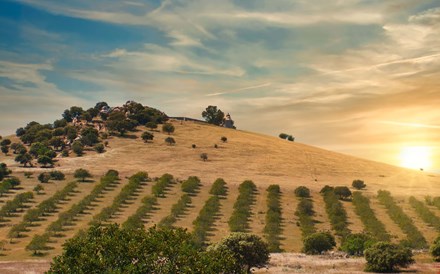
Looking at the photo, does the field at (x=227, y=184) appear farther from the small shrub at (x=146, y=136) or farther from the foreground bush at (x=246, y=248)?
the foreground bush at (x=246, y=248)

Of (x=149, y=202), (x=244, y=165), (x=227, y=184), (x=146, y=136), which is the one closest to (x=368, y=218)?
(x=227, y=184)

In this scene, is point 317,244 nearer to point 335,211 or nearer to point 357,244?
point 357,244

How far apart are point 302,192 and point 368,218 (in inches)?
959

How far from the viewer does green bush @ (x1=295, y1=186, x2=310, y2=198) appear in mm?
130875

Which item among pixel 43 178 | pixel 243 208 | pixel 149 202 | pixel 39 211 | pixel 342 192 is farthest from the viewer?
pixel 43 178

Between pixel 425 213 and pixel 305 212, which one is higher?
pixel 425 213

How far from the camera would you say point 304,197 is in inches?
5133

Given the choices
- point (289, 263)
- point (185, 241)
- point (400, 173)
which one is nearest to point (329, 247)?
point (289, 263)

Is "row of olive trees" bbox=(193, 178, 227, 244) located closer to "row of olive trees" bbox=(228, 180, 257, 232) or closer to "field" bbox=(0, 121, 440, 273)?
"field" bbox=(0, 121, 440, 273)

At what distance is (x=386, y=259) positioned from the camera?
67.0 m

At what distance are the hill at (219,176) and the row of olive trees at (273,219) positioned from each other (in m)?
1.48

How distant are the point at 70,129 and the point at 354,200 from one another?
120 meters

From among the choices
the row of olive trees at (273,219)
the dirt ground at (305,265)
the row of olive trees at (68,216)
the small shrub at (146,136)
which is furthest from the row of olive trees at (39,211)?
the small shrub at (146,136)

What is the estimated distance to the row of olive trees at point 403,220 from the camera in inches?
3713
